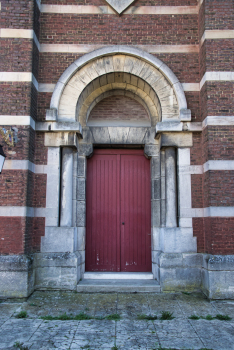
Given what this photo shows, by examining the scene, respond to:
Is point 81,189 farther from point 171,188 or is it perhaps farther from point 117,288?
point 117,288

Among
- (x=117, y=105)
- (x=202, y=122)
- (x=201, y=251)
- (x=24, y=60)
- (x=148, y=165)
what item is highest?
(x=24, y=60)

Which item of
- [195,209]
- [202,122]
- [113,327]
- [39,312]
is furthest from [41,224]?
[202,122]

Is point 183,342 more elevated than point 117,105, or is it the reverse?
point 117,105

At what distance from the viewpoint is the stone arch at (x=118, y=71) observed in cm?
609

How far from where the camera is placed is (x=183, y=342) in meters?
3.70

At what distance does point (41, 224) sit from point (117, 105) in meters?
3.17

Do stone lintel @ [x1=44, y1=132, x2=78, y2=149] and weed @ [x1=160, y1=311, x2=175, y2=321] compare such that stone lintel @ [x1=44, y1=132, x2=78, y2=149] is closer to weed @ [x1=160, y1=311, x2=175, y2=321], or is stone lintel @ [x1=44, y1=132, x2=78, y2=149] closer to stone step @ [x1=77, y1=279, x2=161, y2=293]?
stone step @ [x1=77, y1=279, x2=161, y2=293]

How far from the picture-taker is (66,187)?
237 inches

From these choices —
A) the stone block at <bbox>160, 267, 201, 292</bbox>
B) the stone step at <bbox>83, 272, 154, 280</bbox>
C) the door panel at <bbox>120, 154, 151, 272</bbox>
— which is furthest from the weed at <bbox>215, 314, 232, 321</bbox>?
the door panel at <bbox>120, 154, 151, 272</bbox>

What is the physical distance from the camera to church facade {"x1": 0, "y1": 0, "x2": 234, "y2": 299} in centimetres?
549

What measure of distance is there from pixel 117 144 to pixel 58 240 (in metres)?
2.39

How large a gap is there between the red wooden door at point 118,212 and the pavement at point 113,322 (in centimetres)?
100

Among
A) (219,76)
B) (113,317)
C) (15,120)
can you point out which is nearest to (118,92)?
(219,76)

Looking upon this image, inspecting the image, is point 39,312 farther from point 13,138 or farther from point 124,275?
point 13,138
